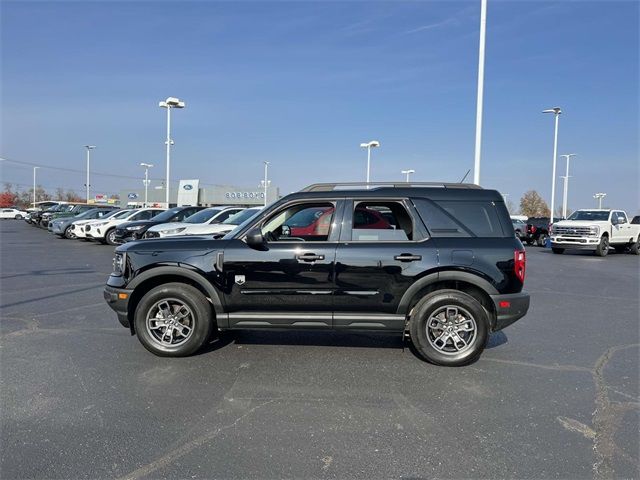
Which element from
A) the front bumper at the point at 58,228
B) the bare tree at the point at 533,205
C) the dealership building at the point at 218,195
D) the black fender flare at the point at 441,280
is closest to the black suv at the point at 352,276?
the black fender flare at the point at 441,280

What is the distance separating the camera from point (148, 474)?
9.45ft

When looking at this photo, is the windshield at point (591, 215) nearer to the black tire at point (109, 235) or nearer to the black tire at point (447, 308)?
the black tire at point (447, 308)

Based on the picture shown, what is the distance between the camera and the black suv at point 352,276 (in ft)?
15.8

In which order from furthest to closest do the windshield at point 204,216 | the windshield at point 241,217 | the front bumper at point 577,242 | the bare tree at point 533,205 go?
the bare tree at point 533,205 → the front bumper at point 577,242 → the windshield at point 204,216 → the windshield at point 241,217

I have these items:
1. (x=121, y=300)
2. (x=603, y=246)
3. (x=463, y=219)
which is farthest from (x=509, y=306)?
(x=603, y=246)

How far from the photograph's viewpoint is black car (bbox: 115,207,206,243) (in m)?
17.6

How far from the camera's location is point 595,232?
62.6 ft

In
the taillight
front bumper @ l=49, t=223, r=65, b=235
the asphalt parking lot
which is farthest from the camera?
front bumper @ l=49, t=223, r=65, b=235

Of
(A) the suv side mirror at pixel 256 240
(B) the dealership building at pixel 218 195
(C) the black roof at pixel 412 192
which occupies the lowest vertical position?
(A) the suv side mirror at pixel 256 240

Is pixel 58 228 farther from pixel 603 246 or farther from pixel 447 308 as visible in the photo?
pixel 603 246

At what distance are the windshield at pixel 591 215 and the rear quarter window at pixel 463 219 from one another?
60.3 feet

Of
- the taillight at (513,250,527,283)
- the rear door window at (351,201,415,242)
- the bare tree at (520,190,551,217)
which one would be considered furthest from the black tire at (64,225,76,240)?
the bare tree at (520,190,551,217)

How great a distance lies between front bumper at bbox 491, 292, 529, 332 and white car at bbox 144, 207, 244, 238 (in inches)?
409

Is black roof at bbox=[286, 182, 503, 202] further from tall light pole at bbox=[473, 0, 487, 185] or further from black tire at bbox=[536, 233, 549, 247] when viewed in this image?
black tire at bbox=[536, 233, 549, 247]
